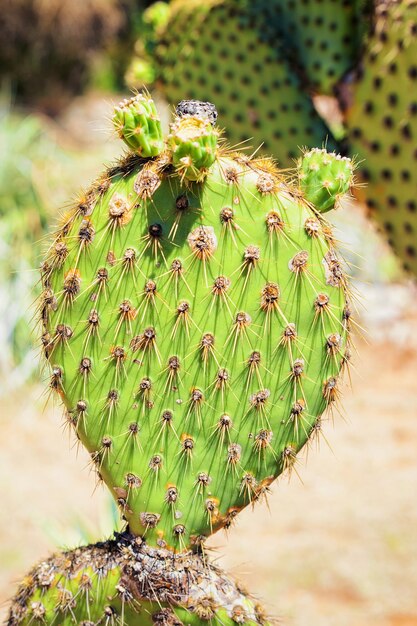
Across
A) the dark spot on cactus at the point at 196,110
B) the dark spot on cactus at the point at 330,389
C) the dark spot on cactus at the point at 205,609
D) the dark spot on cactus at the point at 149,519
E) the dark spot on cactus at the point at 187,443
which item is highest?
the dark spot on cactus at the point at 196,110

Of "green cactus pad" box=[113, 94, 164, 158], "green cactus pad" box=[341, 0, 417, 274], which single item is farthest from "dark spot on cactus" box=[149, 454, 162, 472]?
"green cactus pad" box=[341, 0, 417, 274]

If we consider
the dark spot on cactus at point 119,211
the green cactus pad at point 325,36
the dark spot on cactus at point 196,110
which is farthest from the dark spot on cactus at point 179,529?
the green cactus pad at point 325,36

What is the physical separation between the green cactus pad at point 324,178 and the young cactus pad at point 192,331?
4 centimetres

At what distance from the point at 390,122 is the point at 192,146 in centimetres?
115

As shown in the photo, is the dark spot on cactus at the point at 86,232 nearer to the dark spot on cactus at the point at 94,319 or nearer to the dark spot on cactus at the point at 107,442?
the dark spot on cactus at the point at 94,319

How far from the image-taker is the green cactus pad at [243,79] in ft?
7.98

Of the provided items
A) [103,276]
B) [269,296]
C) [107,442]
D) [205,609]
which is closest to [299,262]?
[269,296]

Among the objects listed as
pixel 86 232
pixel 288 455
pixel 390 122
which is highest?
pixel 390 122

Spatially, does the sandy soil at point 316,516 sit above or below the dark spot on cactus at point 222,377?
above

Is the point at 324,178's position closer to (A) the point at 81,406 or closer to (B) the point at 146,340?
(B) the point at 146,340

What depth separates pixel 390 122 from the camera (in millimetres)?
2232

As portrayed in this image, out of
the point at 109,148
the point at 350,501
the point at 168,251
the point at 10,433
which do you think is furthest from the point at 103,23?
the point at 168,251

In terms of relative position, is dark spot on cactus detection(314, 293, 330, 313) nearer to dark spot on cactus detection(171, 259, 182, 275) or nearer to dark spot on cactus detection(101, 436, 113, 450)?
dark spot on cactus detection(171, 259, 182, 275)

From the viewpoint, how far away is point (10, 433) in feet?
16.9
